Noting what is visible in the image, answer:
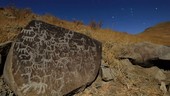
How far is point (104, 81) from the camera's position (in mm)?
6398

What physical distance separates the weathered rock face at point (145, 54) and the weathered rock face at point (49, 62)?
1.49 m

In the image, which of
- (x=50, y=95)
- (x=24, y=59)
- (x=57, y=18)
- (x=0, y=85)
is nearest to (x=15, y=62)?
(x=24, y=59)

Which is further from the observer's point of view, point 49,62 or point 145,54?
point 145,54

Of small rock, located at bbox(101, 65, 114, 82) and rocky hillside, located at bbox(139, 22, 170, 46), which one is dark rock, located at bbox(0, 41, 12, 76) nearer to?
small rock, located at bbox(101, 65, 114, 82)

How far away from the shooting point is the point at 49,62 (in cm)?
563

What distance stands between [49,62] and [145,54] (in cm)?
381

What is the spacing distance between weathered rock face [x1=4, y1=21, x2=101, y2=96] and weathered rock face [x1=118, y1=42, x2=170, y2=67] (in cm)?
149

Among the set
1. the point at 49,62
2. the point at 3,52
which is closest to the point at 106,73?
the point at 49,62

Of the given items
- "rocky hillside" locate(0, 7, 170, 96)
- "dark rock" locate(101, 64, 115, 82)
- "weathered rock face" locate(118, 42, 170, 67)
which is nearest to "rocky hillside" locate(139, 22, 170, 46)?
"weathered rock face" locate(118, 42, 170, 67)

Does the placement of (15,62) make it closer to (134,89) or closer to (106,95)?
(106,95)

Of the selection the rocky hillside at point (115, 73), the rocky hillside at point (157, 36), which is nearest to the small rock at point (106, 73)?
the rocky hillside at point (115, 73)

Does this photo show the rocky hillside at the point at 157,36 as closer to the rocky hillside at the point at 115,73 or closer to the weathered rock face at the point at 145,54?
the weathered rock face at the point at 145,54

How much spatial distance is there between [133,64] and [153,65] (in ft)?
2.68

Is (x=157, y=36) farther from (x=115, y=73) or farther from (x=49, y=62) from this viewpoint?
(x=49, y=62)
